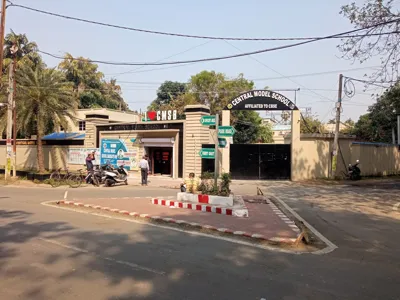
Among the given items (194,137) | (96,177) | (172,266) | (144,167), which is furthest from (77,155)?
(172,266)

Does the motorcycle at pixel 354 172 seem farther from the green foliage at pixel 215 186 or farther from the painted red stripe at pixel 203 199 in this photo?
the painted red stripe at pixel 203 199

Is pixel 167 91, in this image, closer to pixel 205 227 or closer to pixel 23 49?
pixel 23 49

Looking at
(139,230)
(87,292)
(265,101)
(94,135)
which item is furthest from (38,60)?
(87,292)

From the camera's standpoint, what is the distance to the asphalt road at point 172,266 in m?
4.74

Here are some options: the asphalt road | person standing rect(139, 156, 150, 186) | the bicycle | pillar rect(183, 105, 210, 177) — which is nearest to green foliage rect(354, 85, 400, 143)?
pillar rect(183, 105, 210, 177)

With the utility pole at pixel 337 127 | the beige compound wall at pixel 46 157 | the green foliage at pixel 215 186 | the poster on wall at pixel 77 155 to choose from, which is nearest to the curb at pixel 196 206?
the green foliage at pixel 215 186

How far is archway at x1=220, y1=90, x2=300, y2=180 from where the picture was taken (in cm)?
2441

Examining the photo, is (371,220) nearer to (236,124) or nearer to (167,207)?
(167,207)

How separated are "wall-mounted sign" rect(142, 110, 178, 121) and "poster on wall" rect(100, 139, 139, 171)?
2580mm

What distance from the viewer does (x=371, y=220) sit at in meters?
10.9

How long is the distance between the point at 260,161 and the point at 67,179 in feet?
40.8

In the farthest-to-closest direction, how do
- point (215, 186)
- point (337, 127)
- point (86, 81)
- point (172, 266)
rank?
1. point (86, 81)
2. point (337, 127)
3. point (215, 186)
4. point (172, 266)

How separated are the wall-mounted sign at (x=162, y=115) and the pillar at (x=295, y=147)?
26.6 ft

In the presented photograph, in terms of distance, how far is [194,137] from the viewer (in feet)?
80.0
